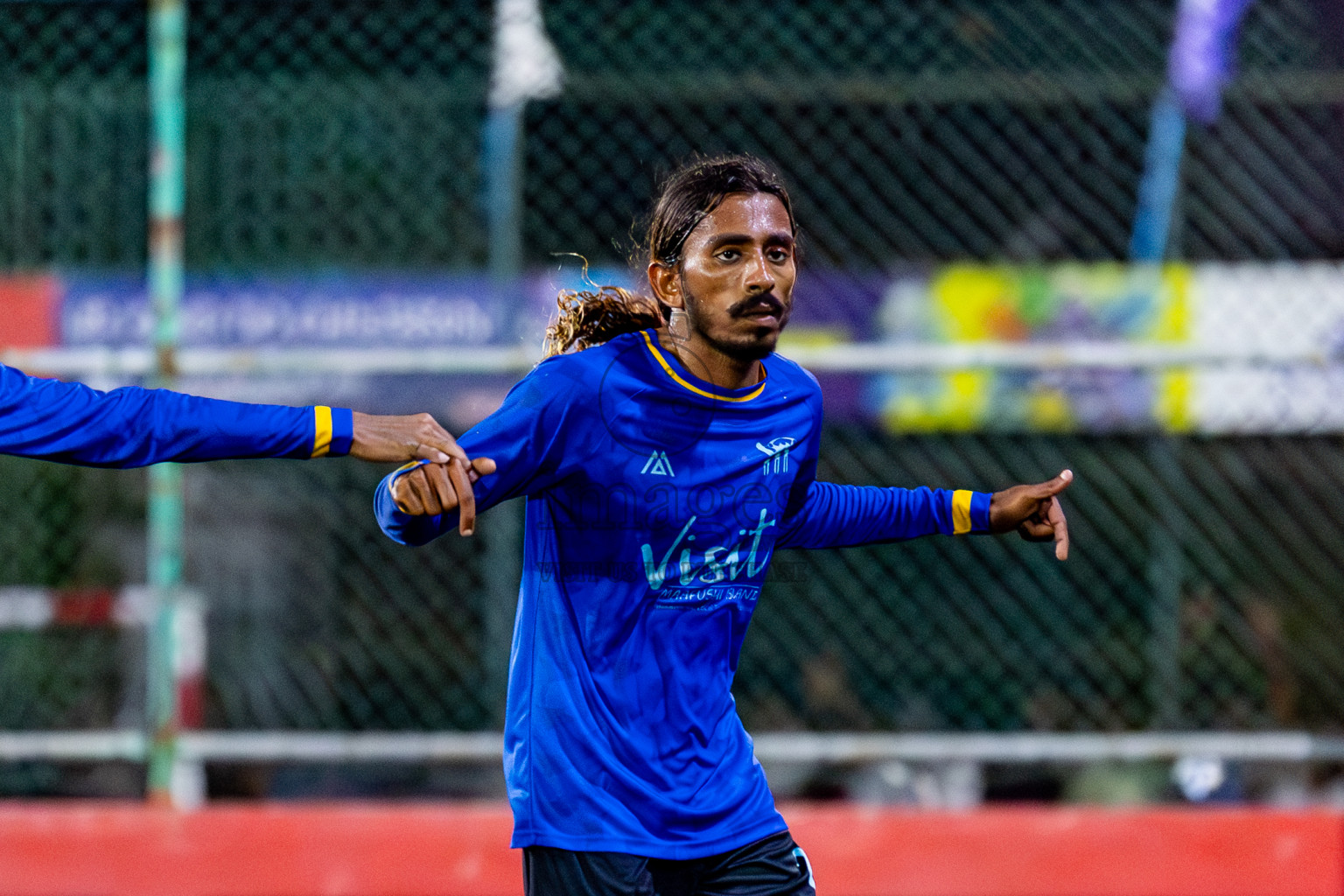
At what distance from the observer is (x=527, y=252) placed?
18.1 feet

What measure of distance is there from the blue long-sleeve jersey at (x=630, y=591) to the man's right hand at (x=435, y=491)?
0.18 feet

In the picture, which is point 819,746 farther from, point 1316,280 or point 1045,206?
point 1045,206

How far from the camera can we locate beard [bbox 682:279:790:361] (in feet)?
7.18

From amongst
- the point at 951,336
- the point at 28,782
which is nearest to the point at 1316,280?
the point at 951,336

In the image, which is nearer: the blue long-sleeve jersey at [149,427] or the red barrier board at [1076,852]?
the blue long-sleeve jersey at [149,427]

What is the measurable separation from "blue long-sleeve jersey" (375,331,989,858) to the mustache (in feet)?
0.46

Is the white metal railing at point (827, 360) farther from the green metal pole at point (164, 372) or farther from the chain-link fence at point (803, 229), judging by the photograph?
the chain-link fence at point (803, 229)

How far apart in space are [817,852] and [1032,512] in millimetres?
1590

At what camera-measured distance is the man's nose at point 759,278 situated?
2180 mm

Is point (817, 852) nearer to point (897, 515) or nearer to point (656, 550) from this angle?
point (897, 515)

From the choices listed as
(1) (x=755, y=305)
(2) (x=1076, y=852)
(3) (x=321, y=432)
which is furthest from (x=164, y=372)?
(2) (x=1076, y=852)

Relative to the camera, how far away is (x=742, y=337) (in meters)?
2.20

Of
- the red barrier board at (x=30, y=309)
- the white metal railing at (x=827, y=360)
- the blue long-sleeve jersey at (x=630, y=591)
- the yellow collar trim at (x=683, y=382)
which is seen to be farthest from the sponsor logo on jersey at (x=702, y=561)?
the red barrier board at (x=30, y=309)

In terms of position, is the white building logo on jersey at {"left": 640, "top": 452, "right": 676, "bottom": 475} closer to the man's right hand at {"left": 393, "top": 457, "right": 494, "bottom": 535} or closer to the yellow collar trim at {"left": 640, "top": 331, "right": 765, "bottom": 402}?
the yellow collar trim at {"left": 640, "top": 331, "right": 765, "bottom": 402}
